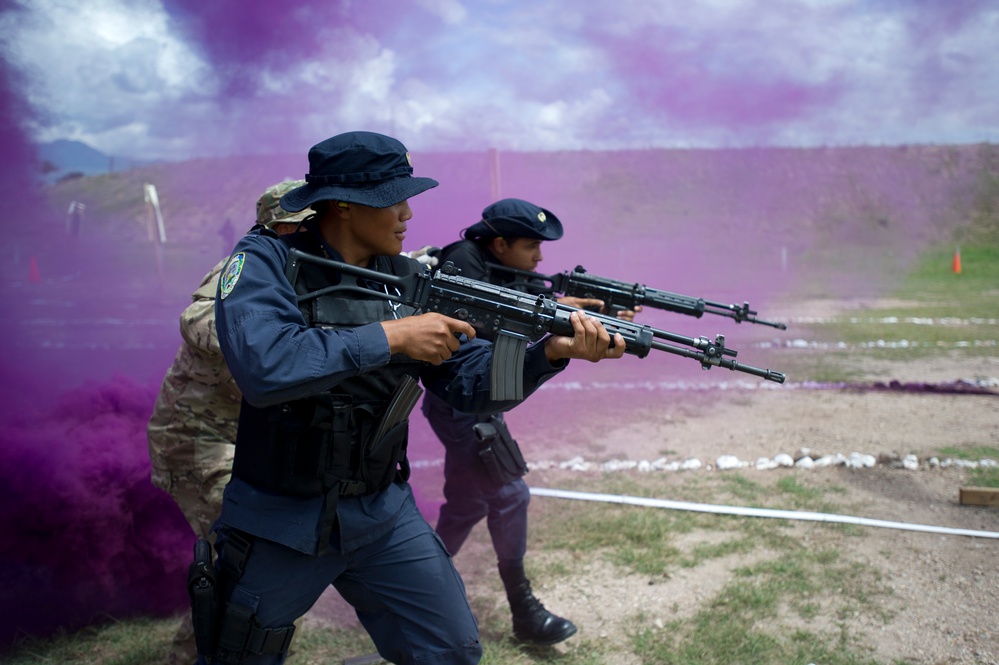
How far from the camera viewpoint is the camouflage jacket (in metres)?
3.16

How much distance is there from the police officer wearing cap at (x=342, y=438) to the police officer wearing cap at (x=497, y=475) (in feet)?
3.70

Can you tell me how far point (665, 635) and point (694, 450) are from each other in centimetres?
297

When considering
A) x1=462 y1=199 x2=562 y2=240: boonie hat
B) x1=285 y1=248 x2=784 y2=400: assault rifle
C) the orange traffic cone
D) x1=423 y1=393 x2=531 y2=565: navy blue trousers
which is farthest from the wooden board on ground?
the orange traffic cone

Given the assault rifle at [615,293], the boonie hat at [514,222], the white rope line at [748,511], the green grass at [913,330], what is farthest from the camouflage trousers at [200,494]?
the green grass at [913,330]

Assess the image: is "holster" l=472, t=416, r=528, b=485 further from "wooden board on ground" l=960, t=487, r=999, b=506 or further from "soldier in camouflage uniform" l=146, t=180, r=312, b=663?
"wooden board on ground" l=960, t=487, r=999, b=506

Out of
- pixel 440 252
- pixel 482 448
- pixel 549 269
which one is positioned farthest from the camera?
pixel 549 269

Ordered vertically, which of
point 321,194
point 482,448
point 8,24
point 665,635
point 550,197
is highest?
point 550,197

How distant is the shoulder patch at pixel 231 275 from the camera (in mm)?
2094

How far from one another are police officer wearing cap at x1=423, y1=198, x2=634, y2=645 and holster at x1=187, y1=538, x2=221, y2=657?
1.44 m

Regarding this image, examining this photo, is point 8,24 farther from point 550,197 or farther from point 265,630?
point 550,197

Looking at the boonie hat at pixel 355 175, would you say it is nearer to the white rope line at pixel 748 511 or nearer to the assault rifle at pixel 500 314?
the assault rifle at pixel 500 314

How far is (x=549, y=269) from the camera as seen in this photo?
23578mm

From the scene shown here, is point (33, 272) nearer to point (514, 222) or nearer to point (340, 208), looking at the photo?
point (514, 222)

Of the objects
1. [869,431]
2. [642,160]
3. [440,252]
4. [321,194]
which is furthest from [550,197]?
[321,194]
